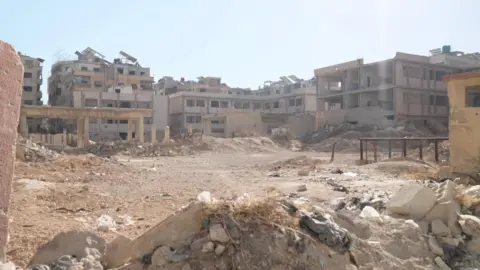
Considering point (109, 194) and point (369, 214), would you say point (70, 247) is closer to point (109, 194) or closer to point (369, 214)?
point (369, 214)

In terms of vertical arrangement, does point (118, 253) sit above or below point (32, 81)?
below

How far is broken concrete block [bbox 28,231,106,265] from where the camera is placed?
13.8 ft

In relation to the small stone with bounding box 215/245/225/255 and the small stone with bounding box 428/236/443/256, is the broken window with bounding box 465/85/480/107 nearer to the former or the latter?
the small stone with bounding box 428/236/443/256

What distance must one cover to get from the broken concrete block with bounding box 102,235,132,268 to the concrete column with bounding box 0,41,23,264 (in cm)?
93

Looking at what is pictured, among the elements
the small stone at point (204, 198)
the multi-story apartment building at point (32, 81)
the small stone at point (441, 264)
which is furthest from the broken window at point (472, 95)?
the multi-story apartment building at point (32, 81)

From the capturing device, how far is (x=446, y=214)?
19.6ft

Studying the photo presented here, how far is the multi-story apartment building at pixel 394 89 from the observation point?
39125 millimetres

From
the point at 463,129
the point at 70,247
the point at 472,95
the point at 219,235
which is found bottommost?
the point at 70,247

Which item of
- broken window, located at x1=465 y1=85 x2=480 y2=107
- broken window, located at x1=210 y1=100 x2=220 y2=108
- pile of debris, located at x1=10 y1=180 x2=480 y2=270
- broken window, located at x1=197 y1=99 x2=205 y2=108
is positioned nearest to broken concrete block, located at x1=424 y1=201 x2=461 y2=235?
pile of debris, located at x1=10 y1=180 x2=480 y2=270

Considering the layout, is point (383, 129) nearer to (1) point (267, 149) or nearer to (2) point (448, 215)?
(1) point (267, 149)

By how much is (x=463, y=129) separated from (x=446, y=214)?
6959 millimetres

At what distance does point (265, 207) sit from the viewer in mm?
4125

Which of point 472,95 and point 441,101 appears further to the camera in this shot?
point 441,101

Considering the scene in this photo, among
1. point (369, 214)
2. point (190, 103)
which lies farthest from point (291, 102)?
point (369, 214)
